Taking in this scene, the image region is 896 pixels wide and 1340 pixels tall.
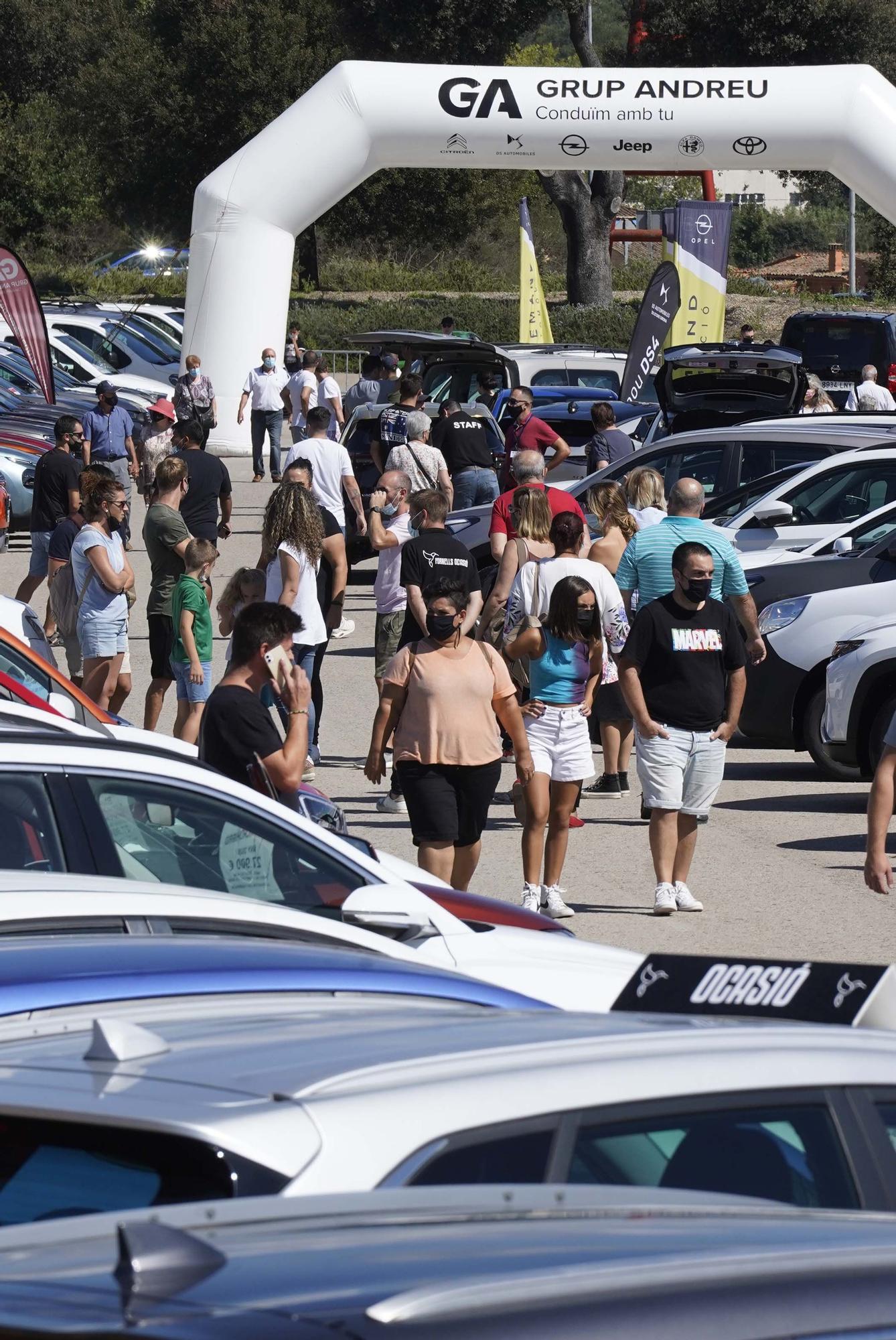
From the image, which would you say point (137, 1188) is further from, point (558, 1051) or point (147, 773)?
point (147, 773)

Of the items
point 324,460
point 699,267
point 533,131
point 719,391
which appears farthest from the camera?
point 699,267

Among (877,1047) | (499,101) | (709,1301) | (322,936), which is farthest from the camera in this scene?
(499,101)

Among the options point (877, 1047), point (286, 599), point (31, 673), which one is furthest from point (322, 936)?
point (286, 599)

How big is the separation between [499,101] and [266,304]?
3885 millimetres

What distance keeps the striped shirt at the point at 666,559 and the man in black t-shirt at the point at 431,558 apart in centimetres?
91

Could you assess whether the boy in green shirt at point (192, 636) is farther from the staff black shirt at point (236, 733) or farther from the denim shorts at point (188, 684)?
the staff black shirt at point (236, 733)

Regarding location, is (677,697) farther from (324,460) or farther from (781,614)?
(324,460)

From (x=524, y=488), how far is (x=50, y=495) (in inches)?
201

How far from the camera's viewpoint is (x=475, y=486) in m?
Result: 16.2

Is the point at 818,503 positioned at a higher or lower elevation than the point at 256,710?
higher

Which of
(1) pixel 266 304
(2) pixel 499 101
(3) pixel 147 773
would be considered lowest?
(3) pixel 147 773

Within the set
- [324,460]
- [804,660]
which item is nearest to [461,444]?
[324,460]

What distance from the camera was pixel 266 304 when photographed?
960 inches

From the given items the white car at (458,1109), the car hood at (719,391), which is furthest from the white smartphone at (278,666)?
the car hood at (719,391)
